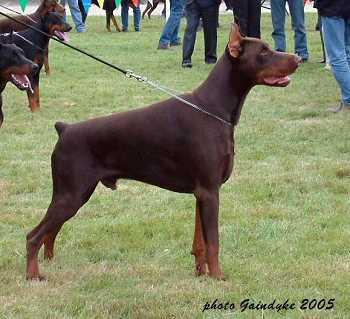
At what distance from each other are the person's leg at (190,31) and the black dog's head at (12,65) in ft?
18.8

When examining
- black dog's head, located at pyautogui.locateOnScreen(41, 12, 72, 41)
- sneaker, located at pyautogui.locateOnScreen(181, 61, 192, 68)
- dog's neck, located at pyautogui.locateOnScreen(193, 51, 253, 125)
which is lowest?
sneaker, located at pyautogui.locateOnScreen(181, 61, 192, 68)

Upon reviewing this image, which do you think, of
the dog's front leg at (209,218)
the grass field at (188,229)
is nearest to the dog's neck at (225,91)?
the dog's front leg at (209,218)

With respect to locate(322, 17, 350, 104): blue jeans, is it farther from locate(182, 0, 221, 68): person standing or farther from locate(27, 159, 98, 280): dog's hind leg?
locate(27, 159, 98, 280): dog's hind leg

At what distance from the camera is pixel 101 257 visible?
16.4 feet

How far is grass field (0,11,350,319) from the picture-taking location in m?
4.23

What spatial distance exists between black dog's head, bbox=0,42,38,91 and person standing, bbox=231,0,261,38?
5.55m

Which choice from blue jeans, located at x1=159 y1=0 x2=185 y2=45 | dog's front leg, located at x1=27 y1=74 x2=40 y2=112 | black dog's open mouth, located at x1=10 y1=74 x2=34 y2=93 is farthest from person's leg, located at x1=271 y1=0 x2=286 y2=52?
black dog's open mouth, located at x1=10 y1=74 x2=34 y2=93

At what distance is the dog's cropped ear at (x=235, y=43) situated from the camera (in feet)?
13.9

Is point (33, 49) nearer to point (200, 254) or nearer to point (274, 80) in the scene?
point (200, 254)

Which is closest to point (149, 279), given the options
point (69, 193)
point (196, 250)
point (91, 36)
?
point (196, 250)

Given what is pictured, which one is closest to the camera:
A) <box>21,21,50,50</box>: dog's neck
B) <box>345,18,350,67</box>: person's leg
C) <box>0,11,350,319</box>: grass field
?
<box>0,11,350,319</box>: grass field

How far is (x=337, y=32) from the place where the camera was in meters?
8.98

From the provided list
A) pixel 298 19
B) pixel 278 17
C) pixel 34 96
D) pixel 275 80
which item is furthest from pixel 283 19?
pixel 275 80

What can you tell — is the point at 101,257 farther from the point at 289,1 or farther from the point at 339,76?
the point at 289,1
